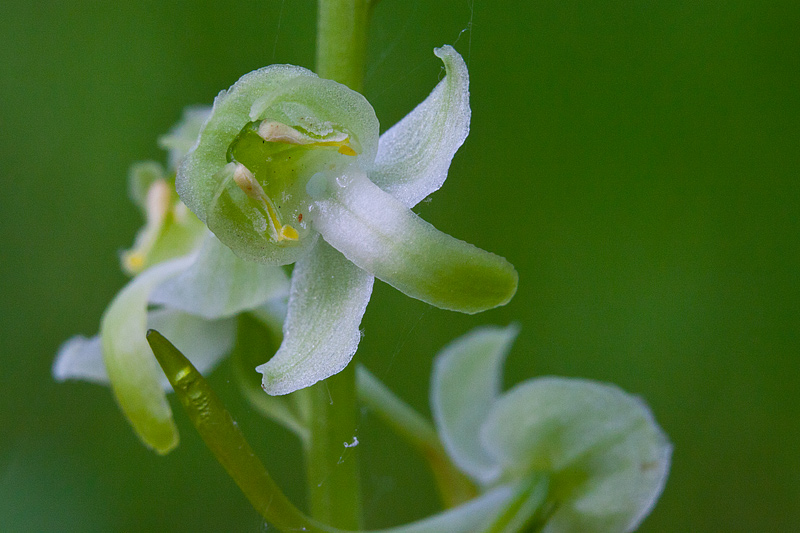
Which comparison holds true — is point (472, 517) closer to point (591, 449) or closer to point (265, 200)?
point (591, 449)

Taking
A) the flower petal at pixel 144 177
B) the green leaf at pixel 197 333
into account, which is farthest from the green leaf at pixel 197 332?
the flower petal at pixel 144 177

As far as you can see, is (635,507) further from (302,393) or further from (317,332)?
(317,332)

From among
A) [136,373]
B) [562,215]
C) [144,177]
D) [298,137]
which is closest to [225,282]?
[136,373]

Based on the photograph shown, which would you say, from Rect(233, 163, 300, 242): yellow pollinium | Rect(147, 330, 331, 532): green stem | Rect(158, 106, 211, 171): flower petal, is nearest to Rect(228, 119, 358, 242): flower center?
Rect(233, 163, 300, 242): yellow pollinium

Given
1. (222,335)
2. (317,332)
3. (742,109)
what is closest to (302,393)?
(222,335)

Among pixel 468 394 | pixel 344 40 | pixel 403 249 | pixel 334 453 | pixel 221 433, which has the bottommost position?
pixel 468 394

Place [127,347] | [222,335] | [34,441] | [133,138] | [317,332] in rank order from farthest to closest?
[133,138]
[34,441]
[222,335]
[127,347]
[317,332]
